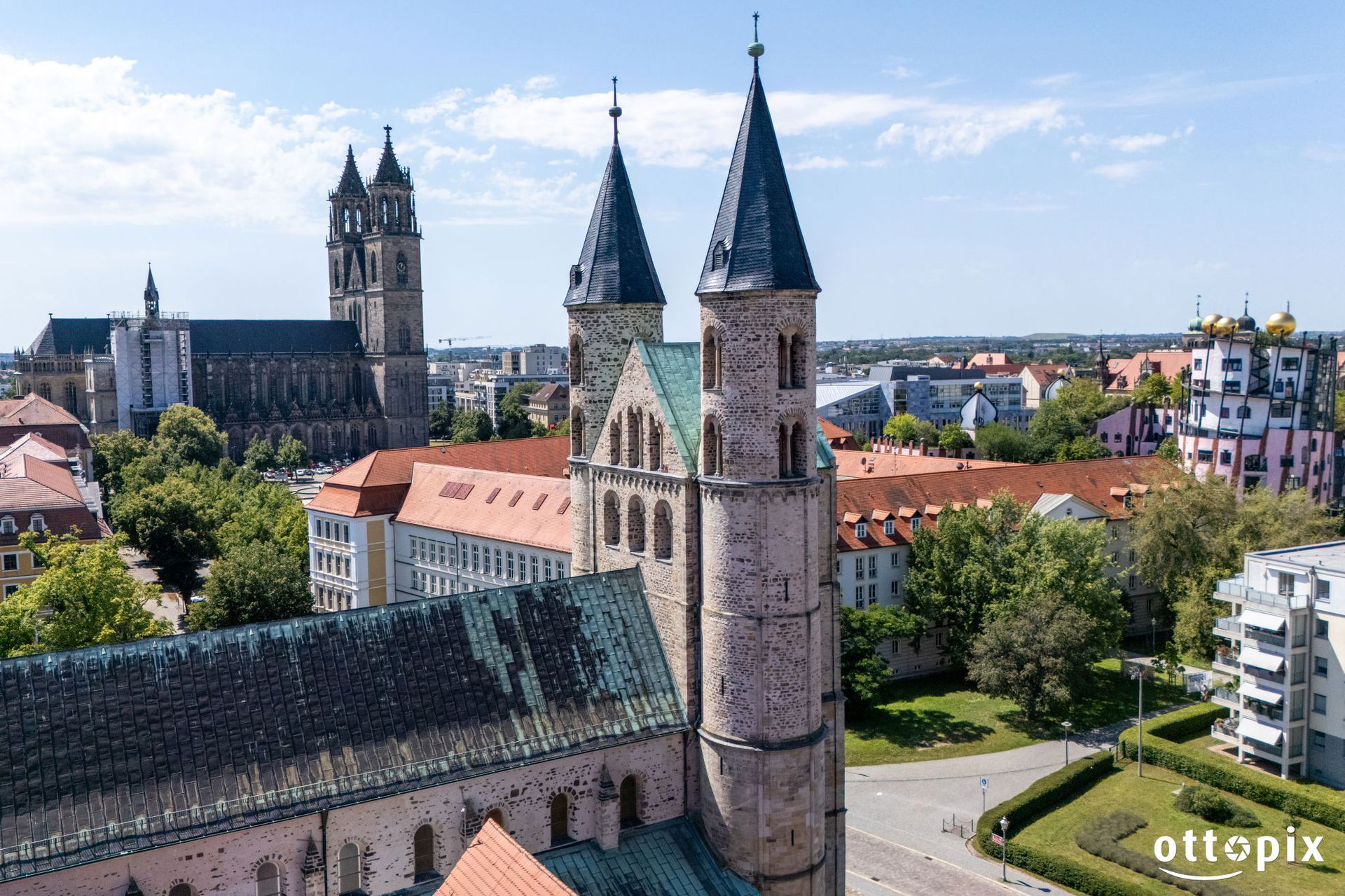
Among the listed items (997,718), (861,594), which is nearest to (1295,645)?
(997,718)

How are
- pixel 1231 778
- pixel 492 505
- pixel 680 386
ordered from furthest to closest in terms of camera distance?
pixel 492 505 < pixel 1231 778 < pixel 680 386

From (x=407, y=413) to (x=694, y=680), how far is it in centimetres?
16847

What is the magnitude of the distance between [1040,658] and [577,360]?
33629 mm

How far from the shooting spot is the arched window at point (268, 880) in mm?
27797

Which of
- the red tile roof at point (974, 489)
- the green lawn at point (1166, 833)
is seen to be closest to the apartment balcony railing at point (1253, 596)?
the green lawn at point (1166, 833)

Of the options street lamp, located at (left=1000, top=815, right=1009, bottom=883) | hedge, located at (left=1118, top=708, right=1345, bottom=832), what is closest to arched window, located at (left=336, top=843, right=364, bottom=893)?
street lamp, located at (left=1000, top=815, right=1009, bottom=883)

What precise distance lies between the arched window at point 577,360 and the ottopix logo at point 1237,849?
30905 mm

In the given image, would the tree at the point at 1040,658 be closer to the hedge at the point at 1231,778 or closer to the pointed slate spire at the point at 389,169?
the hedge at the point at 1231,778

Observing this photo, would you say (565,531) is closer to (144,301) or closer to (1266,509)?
(1266,509)

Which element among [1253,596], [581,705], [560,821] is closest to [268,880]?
[560,821]

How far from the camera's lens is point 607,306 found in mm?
39219

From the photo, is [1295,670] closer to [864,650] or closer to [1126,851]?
[1126,851]

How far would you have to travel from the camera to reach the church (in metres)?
26.5

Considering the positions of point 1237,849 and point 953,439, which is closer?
point 1237,849
